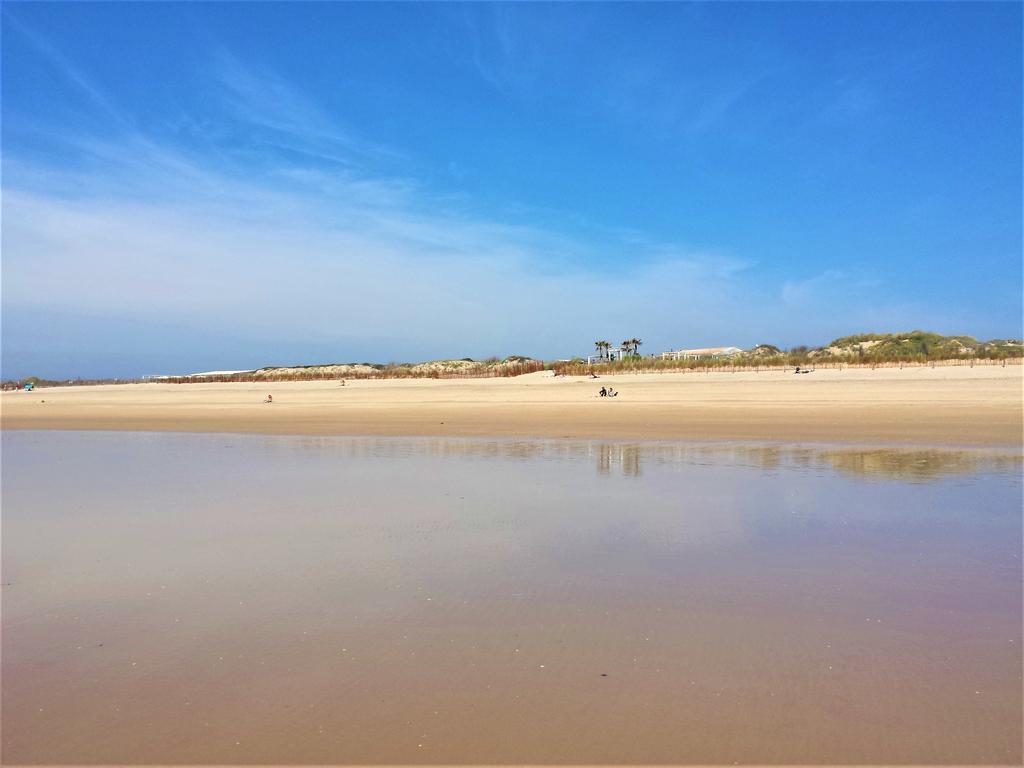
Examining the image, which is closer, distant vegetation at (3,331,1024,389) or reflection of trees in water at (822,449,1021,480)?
reflection of trees in water at (822,449,1021,480)

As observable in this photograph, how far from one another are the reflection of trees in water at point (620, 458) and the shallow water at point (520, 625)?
65.3 inches

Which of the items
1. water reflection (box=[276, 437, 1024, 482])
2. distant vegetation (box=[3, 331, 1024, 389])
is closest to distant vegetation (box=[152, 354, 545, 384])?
distant vegetation (box=[3, 331, 1024, 389])

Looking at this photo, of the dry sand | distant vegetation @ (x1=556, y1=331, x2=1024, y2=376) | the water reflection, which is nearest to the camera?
the water reflection

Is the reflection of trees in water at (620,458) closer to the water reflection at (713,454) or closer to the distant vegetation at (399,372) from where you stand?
the water reflection at (713,454)

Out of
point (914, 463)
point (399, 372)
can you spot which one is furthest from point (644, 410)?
point (399, 372)

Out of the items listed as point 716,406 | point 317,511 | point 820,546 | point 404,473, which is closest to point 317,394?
point 716,406

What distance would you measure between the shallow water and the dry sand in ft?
25.0

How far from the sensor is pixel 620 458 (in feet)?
40.4

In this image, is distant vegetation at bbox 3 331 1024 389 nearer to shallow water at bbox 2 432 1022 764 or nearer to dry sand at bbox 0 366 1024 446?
dry sand at bbox 0 366 1024 446

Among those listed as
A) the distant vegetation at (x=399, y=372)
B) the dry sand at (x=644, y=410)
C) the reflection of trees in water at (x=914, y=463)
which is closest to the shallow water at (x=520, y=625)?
the reflection of trees in water at (x=914, y=463)

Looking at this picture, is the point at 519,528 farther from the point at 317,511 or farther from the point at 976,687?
the point at 976,687

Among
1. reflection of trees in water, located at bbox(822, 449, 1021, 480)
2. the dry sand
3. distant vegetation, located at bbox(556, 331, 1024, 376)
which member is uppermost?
distant vegetation, located at bbox(556, 331, 1024, 376)

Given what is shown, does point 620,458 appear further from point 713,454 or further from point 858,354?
point 858,354

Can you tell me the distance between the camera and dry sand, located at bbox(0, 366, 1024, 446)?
1666 cm
